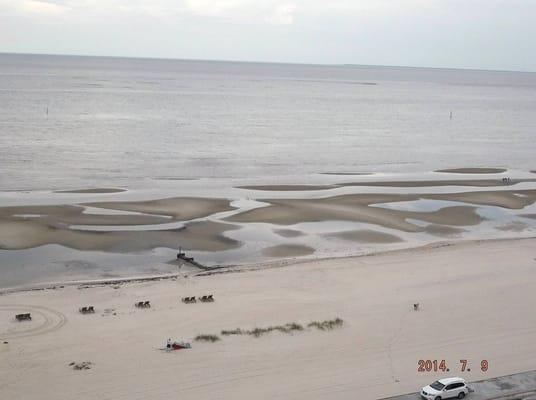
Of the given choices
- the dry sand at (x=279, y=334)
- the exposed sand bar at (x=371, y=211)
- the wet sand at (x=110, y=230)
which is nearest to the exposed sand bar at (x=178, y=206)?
the wet sand at (x=110, y=230)

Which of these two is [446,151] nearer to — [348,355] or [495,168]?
[495,168]

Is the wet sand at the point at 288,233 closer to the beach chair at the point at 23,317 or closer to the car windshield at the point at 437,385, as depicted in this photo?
the beach chair at the point at 23,317

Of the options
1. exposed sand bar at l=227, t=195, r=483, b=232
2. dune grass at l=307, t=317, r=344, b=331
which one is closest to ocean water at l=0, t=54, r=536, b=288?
exposed sand bar at l=227, t=195, r=483, b=232

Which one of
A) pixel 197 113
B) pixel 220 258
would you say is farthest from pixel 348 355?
pixel 197 113

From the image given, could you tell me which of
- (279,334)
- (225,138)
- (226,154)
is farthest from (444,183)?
(279,334)

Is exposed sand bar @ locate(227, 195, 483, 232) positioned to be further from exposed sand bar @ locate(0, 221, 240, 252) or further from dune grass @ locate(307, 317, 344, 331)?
dune grass @ locate(307, 317, 344, 331)

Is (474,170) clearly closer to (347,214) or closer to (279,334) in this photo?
(347,214)
